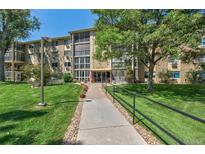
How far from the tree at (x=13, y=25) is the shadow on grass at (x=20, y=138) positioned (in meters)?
27.6

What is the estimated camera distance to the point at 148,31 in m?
16.6

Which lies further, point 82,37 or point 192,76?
point 82,37

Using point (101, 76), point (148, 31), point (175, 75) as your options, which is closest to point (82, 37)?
point (101, 76)

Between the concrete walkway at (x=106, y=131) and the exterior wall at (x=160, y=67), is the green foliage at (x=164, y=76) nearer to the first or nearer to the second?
the exterior wall at (x=160, y=67)

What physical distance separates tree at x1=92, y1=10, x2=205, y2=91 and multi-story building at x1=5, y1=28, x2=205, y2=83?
45.2ft

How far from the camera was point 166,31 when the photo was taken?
15523 millimetres

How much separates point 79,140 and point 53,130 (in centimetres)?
130

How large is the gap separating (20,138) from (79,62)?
39.0 meters

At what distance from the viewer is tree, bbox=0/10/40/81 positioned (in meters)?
30.6

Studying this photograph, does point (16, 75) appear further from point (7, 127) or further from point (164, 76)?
point (7, 127)

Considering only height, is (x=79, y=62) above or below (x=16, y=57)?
below
